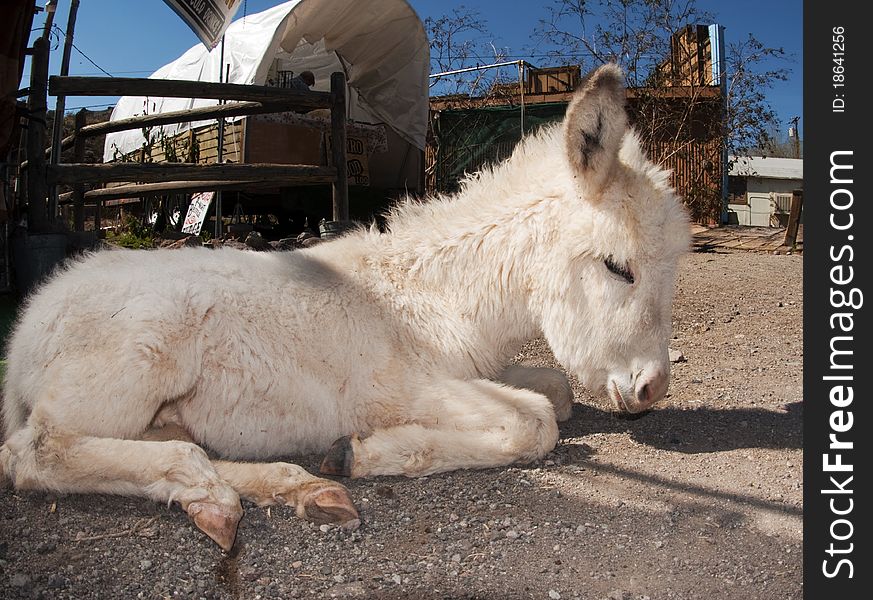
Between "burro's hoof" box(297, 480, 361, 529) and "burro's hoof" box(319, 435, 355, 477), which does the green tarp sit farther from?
"burro's hoof" box(297, 480, 361, 529)

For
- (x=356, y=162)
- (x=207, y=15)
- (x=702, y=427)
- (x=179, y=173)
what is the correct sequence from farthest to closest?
1. (x=356, y=162)
2. (x=207, y=15)
3. (x=179, y=173)
4. (x=702, y=427)

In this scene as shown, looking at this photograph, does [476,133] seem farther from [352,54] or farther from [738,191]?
[738,191]

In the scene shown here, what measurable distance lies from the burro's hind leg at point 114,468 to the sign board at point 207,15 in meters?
6.18

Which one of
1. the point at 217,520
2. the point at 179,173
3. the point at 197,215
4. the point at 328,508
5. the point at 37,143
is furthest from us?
the point at 197,215

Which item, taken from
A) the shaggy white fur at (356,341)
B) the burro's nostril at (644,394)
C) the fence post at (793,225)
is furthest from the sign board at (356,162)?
the burro's nostril at (644,394)

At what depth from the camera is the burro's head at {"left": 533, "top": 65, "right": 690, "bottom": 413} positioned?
319 centimetres

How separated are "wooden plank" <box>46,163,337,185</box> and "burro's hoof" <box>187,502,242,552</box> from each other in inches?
165

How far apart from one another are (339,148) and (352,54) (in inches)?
248

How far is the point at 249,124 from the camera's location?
1091cm

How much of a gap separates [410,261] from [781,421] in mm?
2281

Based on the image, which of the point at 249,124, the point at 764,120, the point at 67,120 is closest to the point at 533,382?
the point at 249,124

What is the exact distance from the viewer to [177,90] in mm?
6281

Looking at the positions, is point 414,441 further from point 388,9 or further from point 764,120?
point 764,120

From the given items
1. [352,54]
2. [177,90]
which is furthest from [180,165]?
[352,54]
